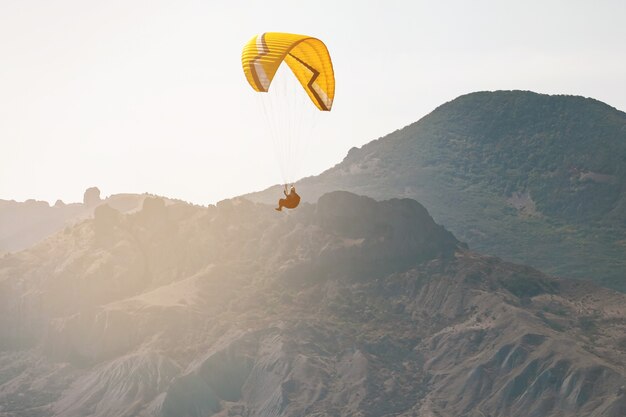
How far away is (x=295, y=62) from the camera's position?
122 metres

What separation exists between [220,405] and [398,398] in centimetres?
2923

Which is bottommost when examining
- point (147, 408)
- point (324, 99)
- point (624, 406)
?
point (624, 406)

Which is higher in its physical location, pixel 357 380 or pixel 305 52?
pixel 305 52

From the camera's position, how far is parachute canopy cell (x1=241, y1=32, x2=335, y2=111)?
11325 cm

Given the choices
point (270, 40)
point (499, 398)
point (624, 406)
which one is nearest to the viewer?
point (270, 40)

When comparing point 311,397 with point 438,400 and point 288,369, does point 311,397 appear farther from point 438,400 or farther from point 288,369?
point 438,400

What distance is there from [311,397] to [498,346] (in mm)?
32332

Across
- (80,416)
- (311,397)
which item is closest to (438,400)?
(311,397)

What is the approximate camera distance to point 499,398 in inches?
7357

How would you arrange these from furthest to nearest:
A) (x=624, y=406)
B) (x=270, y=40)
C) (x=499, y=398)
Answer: (x=499, y=398)
(x=624, y=406)
(x=270, y=40)

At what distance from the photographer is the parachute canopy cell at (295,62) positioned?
372ft

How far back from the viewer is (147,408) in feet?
632

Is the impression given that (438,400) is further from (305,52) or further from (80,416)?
(305,52)

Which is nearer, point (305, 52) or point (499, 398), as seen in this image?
point (305, 52)
